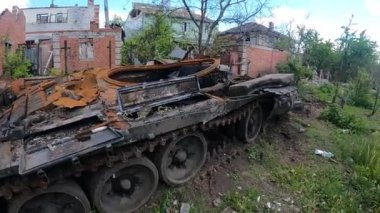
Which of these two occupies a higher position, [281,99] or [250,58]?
[250,58]

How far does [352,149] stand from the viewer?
25.4ft

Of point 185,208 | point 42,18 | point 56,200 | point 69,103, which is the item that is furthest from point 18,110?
point 42,18

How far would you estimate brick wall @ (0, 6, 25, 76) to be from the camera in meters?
18.2

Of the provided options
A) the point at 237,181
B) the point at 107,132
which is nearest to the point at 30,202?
the point at 107,132

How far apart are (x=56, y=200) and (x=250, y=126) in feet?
11.9

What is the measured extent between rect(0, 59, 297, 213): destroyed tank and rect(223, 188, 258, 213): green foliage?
606 mm

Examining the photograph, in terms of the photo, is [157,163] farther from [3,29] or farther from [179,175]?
[3,29]

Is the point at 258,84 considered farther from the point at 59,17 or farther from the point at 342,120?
the point at 59,17

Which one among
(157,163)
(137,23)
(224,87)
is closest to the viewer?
(157,163)

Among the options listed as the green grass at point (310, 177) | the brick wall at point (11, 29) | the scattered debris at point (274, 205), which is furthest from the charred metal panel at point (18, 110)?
the brick wall at point (11, 29)

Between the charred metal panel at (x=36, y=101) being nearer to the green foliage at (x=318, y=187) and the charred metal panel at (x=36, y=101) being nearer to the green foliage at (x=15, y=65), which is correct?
the green foliage at (x=318, y=187)

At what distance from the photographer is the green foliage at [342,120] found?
970 centimetres

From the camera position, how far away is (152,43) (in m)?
20.1

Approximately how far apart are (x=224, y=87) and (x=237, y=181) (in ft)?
4.89
